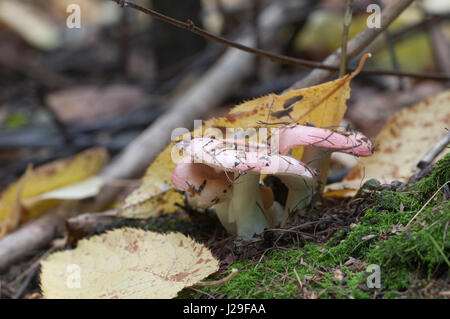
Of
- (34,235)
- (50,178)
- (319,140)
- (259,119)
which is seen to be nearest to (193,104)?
(50,178)

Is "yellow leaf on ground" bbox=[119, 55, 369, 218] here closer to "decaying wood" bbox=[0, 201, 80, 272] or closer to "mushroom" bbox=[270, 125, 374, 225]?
"mushroom" bbox=[270, 125, 374, 225]

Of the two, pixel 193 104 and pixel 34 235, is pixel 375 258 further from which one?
pixel 193 104

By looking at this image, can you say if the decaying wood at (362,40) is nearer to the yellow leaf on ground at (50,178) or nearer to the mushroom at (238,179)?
the mushroom at (238,179)

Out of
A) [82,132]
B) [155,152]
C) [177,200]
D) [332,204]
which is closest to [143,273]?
[177,200]

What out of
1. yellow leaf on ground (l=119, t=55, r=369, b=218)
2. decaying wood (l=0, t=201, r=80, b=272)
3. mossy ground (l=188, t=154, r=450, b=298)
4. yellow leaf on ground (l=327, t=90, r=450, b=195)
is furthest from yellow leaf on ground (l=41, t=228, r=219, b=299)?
yellow leaf on ground (l=327, t=90, r=450, b=195)

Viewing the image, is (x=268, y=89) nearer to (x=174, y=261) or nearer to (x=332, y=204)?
(x=332, y=204)

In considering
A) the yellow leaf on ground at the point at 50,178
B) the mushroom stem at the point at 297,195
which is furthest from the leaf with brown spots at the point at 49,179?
the mushroom stem at the point at 297,195
